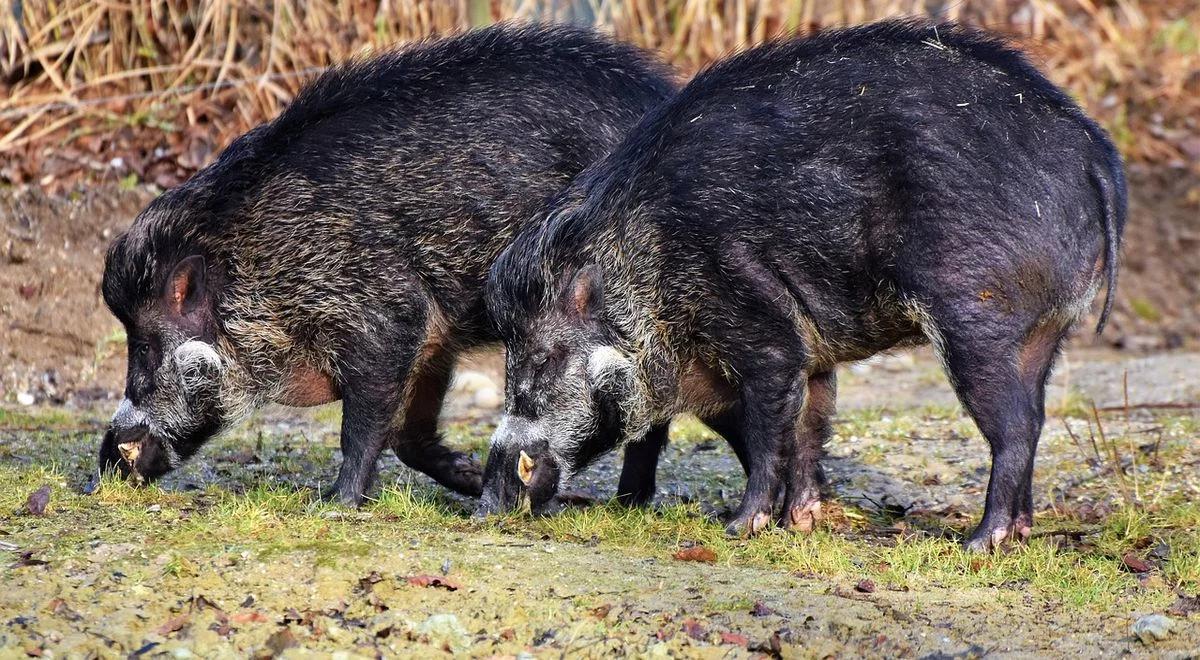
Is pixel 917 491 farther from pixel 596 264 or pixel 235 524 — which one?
pixel 235 524

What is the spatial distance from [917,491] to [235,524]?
297 centimetres

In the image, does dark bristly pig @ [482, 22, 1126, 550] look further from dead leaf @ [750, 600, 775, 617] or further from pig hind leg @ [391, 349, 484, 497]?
dead leaf @ [750, 600, 775, 617]

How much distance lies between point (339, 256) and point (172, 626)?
2211 mm

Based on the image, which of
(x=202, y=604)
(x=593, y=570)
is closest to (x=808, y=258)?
(x=593, y=570)

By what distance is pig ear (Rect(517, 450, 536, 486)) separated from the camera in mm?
5938

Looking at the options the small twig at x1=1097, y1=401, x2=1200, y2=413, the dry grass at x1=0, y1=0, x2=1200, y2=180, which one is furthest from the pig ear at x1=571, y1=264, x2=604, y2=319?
the dry grass at x1=0, y1=0, x2=1200, y2=180

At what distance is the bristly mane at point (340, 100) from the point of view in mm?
6293

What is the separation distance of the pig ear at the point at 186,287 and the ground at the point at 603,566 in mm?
750

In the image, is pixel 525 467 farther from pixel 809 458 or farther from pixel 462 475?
pixel 809 458

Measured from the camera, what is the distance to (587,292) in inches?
235

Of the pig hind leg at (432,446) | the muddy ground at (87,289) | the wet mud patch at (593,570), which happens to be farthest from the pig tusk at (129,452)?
the muddy ground at (87,289)

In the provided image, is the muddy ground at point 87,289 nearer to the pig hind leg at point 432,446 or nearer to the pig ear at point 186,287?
the pig ear at point 186,287

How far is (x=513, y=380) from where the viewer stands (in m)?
6.02

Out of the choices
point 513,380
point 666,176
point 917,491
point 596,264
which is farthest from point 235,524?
point 917,491
